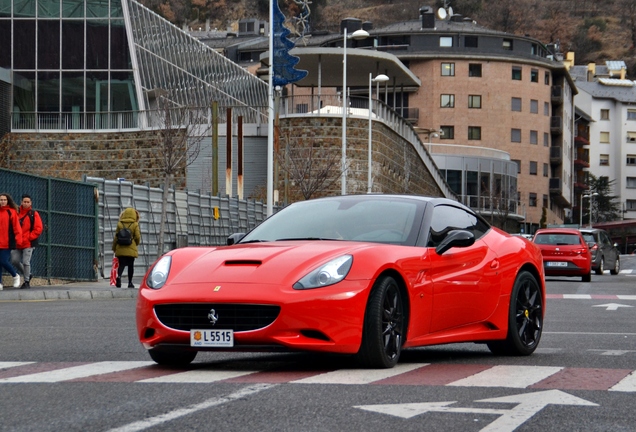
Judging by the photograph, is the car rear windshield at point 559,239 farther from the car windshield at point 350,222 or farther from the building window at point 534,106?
the building window at point 534,106

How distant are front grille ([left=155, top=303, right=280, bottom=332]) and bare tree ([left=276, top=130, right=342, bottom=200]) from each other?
49.4m

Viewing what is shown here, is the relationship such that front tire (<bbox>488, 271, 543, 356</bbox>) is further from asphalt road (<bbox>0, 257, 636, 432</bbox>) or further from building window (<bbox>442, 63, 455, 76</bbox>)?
building window (<bbox>442, 63, 455, 76</bbox>)

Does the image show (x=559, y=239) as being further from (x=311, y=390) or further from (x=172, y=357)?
(x=311, y=390)

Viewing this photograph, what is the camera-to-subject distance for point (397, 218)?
32.9ft

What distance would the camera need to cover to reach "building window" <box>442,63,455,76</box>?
362 ft

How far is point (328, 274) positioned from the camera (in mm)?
8680

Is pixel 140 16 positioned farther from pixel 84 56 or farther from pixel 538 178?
pixel 538 178

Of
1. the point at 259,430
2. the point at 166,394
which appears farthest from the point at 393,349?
the point at 259,430

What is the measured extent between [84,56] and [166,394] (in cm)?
5200

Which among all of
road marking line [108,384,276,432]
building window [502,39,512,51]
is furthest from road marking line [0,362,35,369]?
building window [502,39,512,51]

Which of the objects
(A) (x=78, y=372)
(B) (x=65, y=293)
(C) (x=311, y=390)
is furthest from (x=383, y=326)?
(B) (x=65, y=293)

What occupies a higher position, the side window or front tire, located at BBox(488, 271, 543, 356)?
the side window

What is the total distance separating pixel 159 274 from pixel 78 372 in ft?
3.11

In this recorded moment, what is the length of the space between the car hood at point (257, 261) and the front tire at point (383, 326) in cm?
35
